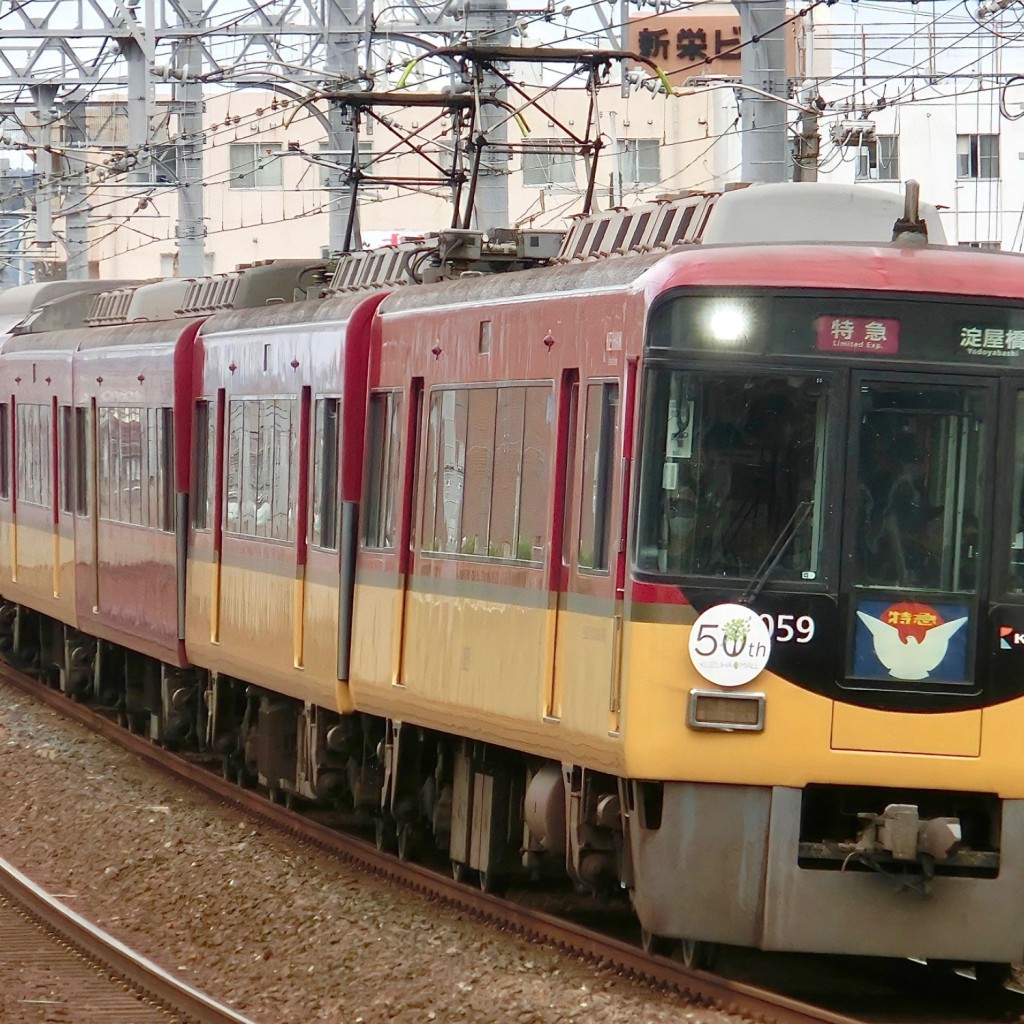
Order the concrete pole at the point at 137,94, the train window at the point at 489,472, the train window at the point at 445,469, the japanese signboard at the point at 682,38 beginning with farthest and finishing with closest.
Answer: the japanese signboard at the point at 682,38 → the concrete pole at the point at 137,94 → the train window at the point at 445,469 → the train window at the point at 489,472

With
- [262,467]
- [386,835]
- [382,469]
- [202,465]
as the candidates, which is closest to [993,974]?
[382,469]

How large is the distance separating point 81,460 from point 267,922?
7.47 meters

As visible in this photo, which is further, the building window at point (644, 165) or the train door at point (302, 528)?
the building window at point (644, 165)

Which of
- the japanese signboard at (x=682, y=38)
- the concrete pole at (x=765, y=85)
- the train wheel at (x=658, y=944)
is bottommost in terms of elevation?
the train wheel at (x=658, y=944)

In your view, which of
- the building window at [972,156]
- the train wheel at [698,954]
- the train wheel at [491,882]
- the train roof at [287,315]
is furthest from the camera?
the building window at [972,156]

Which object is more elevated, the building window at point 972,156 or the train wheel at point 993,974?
the building window at point 972,156

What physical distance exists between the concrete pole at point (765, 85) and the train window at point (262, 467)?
306 centimetres

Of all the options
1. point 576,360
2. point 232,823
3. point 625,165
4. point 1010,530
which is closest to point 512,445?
point 576,360

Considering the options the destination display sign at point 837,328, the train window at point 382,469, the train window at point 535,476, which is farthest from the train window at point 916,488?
the train window at point 382,469

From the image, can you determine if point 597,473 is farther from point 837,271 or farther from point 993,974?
point 993,974

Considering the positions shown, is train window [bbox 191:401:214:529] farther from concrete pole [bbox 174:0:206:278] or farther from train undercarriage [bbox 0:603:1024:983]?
concrete pole [bbox 174:0:206:278]

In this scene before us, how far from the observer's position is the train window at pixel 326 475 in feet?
37.1

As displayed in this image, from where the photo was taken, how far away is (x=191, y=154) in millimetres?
24312

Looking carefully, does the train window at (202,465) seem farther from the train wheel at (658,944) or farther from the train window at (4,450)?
the train window at (4,450)
